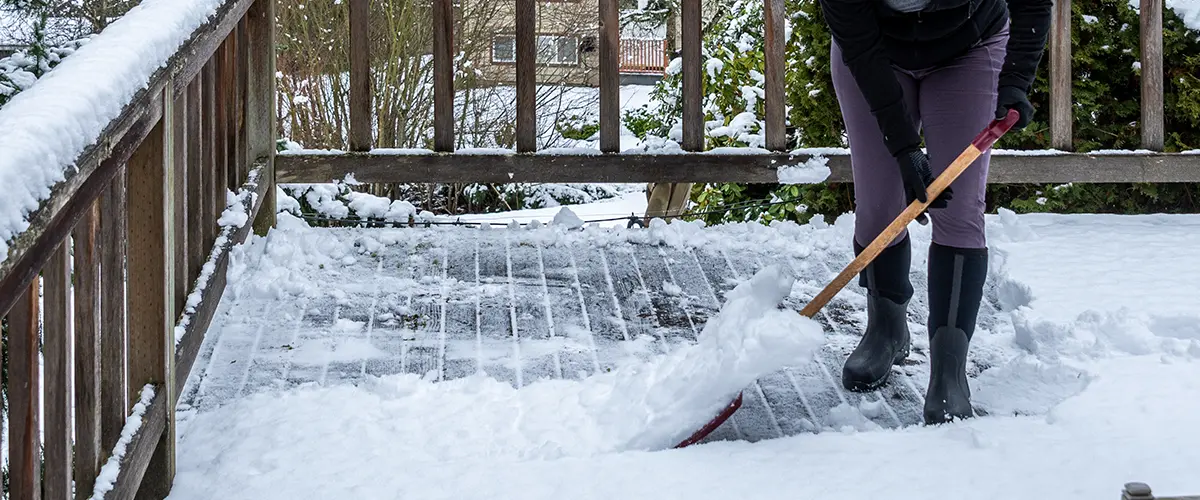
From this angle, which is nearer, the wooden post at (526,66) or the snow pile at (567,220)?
the wooden post at (526,66)

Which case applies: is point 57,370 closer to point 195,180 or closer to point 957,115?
point 195,180

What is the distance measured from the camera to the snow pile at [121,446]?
208cm

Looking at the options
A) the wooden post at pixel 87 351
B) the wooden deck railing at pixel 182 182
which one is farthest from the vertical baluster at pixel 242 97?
the wooden post at pixel 87 351

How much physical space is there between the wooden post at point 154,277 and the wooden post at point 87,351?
0.33 metres

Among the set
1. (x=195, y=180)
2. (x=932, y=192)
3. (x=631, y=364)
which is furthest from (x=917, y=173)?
(x=195, y=180)

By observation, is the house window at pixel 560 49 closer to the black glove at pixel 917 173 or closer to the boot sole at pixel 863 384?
the boot sole at pixel 863 384

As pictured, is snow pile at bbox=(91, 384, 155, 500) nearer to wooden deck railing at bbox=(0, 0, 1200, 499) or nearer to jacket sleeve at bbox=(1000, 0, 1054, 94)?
wooden deck railing at bbox=(0, 0, 1200, 499)

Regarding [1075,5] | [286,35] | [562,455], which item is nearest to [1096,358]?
[562,455]

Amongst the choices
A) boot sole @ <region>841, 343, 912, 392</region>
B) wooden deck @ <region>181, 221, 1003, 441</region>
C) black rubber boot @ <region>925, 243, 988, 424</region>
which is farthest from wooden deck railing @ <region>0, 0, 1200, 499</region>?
boot sole @ <region>841, 343, 912, 392</region>

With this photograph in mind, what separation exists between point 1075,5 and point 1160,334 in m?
1.77

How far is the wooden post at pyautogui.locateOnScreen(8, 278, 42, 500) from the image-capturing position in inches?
62.6

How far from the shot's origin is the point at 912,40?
2.89 metres

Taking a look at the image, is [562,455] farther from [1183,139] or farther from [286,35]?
[286,35]

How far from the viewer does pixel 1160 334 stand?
3568mm
